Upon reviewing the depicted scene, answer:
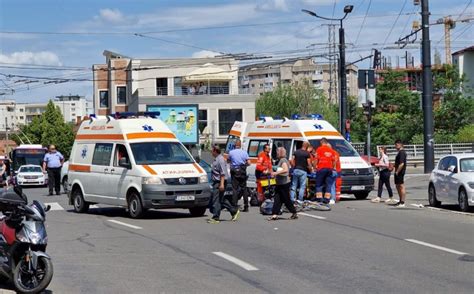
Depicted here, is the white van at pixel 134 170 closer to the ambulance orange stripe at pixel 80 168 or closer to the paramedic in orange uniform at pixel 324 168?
Result: the ambulance orange stripe at pixel 80 168

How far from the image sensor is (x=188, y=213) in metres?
19.8

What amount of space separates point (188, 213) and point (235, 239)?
593cm

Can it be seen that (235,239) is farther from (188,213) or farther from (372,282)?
(188,213)

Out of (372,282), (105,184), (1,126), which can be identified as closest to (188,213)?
(105,184)

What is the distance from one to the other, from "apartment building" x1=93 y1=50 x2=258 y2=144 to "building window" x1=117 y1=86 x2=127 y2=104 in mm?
2452

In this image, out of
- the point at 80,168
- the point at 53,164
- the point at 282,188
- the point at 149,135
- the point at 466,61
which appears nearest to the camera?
the point at 282,188

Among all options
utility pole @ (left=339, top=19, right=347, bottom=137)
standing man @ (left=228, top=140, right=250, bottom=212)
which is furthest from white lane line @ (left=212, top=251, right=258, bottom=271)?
utility pole @ (left=339, top=19, right=347, bottom=137)

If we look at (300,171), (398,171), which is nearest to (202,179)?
(300,171)

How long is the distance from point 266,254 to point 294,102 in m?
65.1

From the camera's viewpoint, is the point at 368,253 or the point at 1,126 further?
the point at 1,126

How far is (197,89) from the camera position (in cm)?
6681

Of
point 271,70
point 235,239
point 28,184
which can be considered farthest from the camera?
point 271,70

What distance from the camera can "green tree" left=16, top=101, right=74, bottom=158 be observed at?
9019cm

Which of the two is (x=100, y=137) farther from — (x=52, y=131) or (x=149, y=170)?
(x=52, y=131)
